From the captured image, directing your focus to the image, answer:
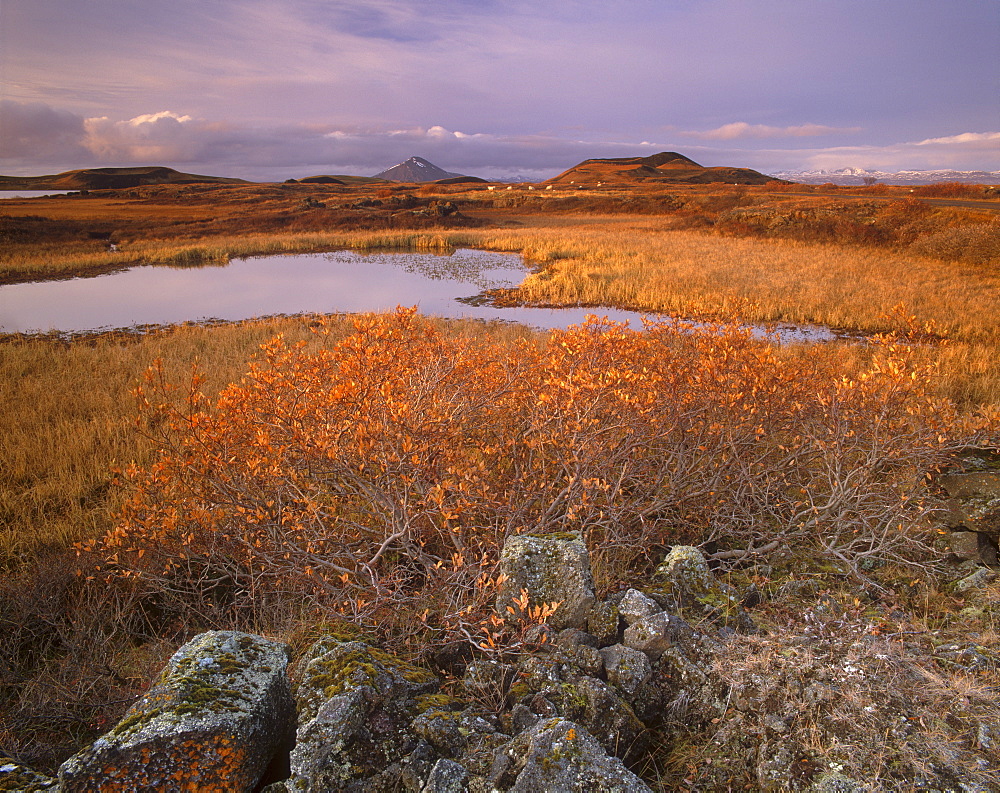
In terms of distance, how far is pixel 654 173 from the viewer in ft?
358

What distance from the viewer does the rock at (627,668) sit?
267cm

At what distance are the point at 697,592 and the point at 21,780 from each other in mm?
3456

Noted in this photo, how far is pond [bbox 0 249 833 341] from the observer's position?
54.5 feet

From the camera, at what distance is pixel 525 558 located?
3.29m

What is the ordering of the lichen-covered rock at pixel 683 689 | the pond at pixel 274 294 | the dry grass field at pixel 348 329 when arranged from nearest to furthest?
1. the lichen-covered rock at pixel 683 689
2. the dry grass field at pixel 348 329
3. the pond at pixel 274 294

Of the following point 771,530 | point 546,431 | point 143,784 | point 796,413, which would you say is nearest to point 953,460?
point 796,413

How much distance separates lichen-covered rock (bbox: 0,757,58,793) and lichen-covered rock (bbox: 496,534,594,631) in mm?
2071

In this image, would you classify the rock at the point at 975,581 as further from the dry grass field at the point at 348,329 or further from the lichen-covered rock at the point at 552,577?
the lichen-covered rock at the point at 552,577

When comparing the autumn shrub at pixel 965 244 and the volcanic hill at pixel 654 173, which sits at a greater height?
the volcanic hill at pixel 654 173

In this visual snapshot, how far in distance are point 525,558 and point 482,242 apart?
33.9 meters

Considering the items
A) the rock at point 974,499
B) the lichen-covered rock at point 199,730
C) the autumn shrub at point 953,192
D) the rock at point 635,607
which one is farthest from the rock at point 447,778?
the autumn shrub at point 953,192

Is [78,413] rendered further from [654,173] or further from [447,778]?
[654,173]

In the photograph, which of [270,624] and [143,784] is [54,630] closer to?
[270,624]

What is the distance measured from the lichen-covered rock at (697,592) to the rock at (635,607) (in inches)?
17.3
